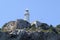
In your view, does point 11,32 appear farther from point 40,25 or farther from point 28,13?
point 28,13

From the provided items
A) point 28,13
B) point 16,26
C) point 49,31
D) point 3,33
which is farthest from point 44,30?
point 28,13

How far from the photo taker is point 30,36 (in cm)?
4656

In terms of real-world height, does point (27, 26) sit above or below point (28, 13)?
below

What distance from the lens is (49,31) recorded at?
49.0 meters

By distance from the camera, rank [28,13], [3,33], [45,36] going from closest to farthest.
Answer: [3,33], [45,36], [28,13]

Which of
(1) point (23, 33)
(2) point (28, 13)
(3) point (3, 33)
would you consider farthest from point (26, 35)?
(2) point (28, 13)

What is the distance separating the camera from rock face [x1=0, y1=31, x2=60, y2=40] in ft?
145

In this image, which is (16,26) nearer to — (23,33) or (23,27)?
(23,27)

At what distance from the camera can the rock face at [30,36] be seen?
145 feet

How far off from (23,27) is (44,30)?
2972 mm

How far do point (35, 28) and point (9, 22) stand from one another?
385cm

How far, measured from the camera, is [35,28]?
49562 mm

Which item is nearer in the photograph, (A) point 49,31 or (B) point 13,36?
(B) point 13,36

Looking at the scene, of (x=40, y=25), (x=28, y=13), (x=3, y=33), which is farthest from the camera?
(x=28, y=13)
